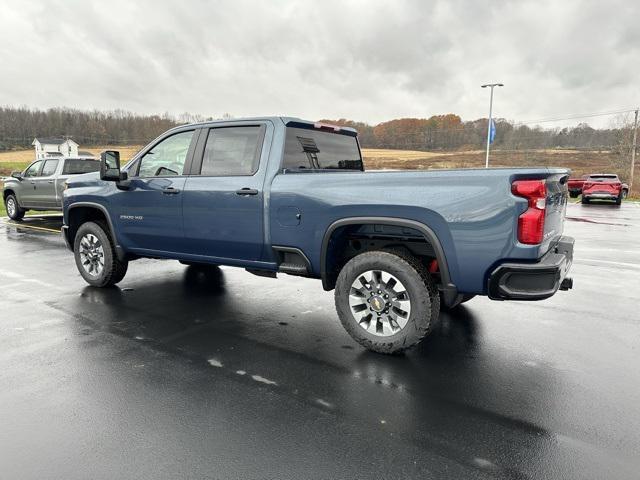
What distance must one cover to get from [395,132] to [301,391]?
6618cm

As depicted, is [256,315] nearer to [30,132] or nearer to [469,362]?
[469,362]

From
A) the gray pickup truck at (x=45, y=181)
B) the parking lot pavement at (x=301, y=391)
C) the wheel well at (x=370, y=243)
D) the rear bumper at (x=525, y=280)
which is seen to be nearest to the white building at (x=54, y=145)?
the gray pickup truck at (x=45, y=181)

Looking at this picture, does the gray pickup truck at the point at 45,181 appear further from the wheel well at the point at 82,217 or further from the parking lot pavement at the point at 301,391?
the parking lot pavement at the point at 301,391

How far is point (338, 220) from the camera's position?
3949 mm

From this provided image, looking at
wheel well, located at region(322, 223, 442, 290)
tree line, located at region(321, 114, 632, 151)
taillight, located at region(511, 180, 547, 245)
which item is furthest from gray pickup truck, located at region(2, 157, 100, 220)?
tree line, located at region(321, 114, 632, 151)

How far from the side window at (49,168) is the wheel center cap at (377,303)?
11.9 metres

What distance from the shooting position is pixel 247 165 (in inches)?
183

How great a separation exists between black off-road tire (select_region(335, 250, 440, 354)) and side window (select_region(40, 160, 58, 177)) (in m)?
11.7

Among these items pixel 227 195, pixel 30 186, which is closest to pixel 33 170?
pixel 30 186

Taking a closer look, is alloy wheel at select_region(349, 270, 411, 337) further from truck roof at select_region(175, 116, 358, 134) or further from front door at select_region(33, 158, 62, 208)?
front door at select_region(33, 158, 62, 208)

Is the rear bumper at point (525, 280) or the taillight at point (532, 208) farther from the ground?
the taillight at point (532, 208)

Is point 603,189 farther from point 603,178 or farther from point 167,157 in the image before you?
point 167,157

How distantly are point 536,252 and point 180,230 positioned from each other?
352 centimetres

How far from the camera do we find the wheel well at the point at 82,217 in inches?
238
